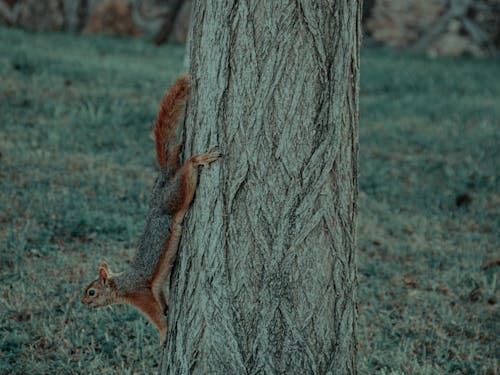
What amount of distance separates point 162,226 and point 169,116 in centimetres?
43

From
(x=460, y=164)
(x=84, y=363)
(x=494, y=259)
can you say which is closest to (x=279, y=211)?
(x=84, y=363)

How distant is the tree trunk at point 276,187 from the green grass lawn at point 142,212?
802 mm

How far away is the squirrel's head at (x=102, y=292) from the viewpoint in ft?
9.43

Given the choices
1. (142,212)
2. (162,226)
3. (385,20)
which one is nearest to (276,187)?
(162,226)

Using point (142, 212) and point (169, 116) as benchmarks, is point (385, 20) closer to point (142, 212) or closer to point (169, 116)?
point (142, 212)

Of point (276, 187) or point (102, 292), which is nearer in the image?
point (276, 187)

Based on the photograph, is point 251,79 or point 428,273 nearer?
point 251,79

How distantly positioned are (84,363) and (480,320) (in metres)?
2.09

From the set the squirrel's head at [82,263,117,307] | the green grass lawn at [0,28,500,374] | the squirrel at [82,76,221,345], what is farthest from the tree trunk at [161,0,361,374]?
the green grass lawn at [0,28,500,374]

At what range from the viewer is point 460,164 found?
614 centimetres

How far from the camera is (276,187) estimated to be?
2250 millimetres

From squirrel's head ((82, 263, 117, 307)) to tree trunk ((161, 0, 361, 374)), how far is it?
62 centimetres

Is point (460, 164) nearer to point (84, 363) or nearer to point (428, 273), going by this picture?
point (428, 273)

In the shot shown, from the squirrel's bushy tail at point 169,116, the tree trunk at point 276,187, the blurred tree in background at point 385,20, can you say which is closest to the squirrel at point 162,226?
the squirrel's bushy tail at point 169,116
